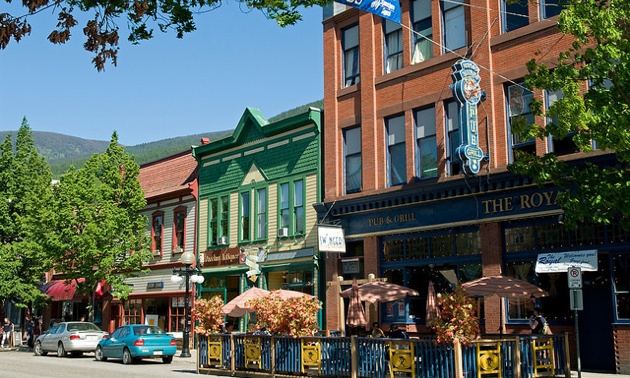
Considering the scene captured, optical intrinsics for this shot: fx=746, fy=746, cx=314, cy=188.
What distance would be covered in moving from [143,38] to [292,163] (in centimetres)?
2099

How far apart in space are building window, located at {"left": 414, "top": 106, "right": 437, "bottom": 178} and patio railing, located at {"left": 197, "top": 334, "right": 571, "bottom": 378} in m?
7.99

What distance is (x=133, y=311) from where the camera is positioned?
39688mm

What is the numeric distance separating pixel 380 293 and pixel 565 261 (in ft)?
16.7

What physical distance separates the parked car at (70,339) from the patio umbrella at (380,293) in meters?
14.1

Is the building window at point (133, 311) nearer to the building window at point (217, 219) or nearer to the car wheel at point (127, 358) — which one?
the building window at point (217, 219)

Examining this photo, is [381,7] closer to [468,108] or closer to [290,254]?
[468,108]

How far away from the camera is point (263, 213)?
3173 cm

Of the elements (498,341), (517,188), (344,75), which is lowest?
(498,341)

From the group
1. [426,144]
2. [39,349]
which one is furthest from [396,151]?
[39,349]

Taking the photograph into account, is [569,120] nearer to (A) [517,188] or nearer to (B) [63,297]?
(A) [517,188]

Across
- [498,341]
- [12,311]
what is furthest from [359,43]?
[12,311]

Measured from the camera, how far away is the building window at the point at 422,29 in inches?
988

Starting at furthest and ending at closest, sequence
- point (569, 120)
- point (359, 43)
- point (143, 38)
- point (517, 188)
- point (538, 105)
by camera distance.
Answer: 1. point (359, 43)
2. point (517, 188)
3. point (538, 105)
4. point (569, 120)
5. point (143, 38)

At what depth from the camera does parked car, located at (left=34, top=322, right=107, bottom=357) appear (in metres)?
30.7
